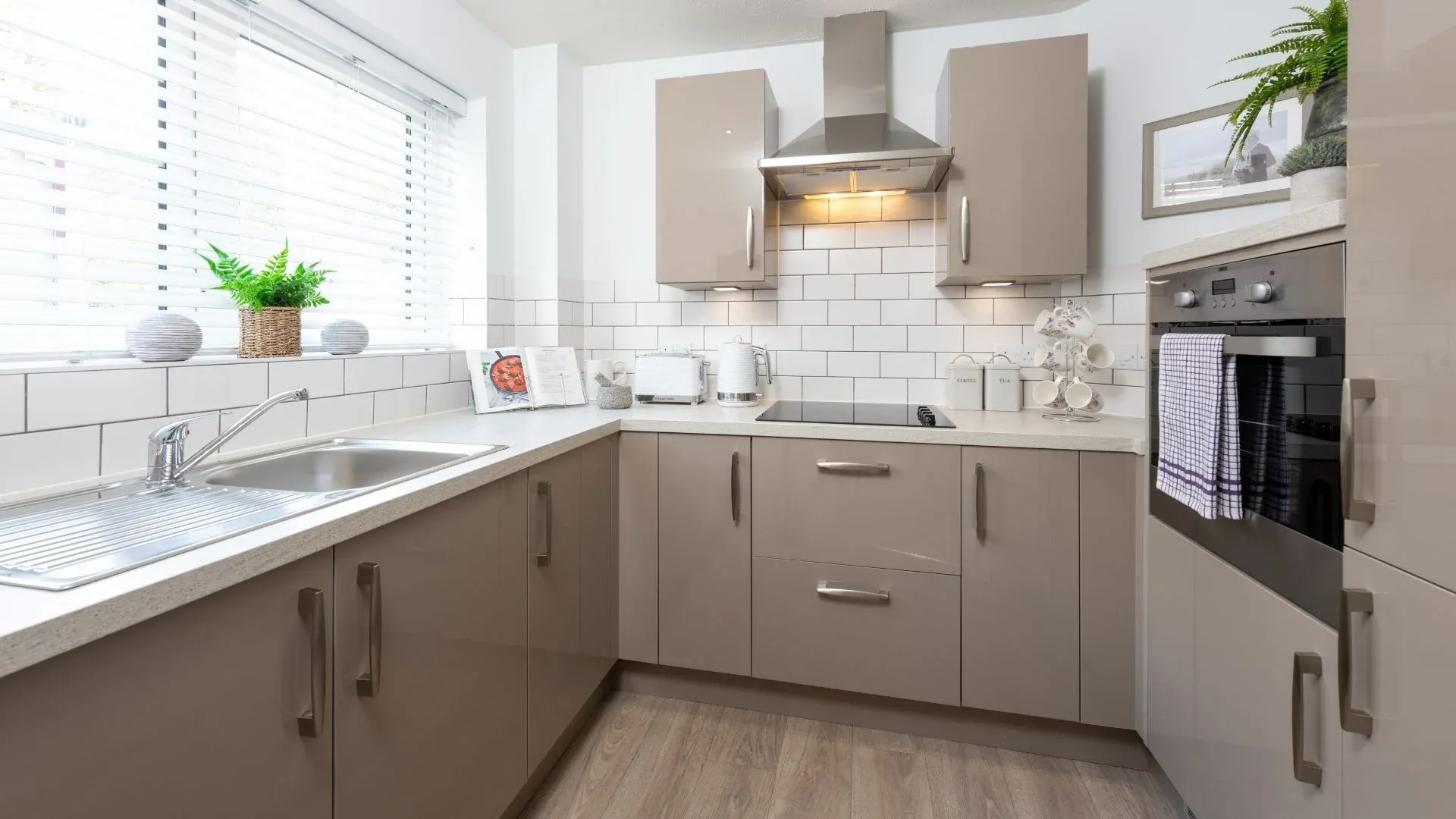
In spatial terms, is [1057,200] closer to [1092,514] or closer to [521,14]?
[1092,514]

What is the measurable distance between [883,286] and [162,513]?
2272 mm

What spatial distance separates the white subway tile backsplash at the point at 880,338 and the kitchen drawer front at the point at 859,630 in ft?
3.21

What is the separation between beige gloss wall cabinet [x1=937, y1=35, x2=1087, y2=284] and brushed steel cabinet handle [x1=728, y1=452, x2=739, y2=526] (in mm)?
1012

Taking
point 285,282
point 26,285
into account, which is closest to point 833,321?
point 285,282

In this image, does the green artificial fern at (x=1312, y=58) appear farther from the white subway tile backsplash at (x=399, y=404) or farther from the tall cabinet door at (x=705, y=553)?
the white subway tile backsplash at (x=399, y=404)

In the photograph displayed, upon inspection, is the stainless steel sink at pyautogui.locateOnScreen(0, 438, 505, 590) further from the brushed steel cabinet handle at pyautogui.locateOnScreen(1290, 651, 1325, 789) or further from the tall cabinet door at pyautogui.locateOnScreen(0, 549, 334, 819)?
the brushed steel cabinet handle at pyautogui.locateOnScreen(1290, 651, 1325, 789)

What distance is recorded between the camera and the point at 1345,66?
1145mm

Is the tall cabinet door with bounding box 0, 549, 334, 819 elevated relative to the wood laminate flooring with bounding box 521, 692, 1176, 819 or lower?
elevated

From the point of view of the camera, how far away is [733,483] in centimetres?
210

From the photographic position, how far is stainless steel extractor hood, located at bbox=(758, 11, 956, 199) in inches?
85.6

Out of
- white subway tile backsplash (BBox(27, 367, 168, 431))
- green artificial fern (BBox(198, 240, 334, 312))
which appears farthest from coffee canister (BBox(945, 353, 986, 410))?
white subway tile backsplash (BBox(27, 367, 168, 431))

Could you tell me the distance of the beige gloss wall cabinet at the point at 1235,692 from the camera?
1.06 metres

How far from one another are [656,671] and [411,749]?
1161 millimetres

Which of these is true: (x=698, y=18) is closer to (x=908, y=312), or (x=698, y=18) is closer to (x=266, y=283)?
(x=908, y=312)
